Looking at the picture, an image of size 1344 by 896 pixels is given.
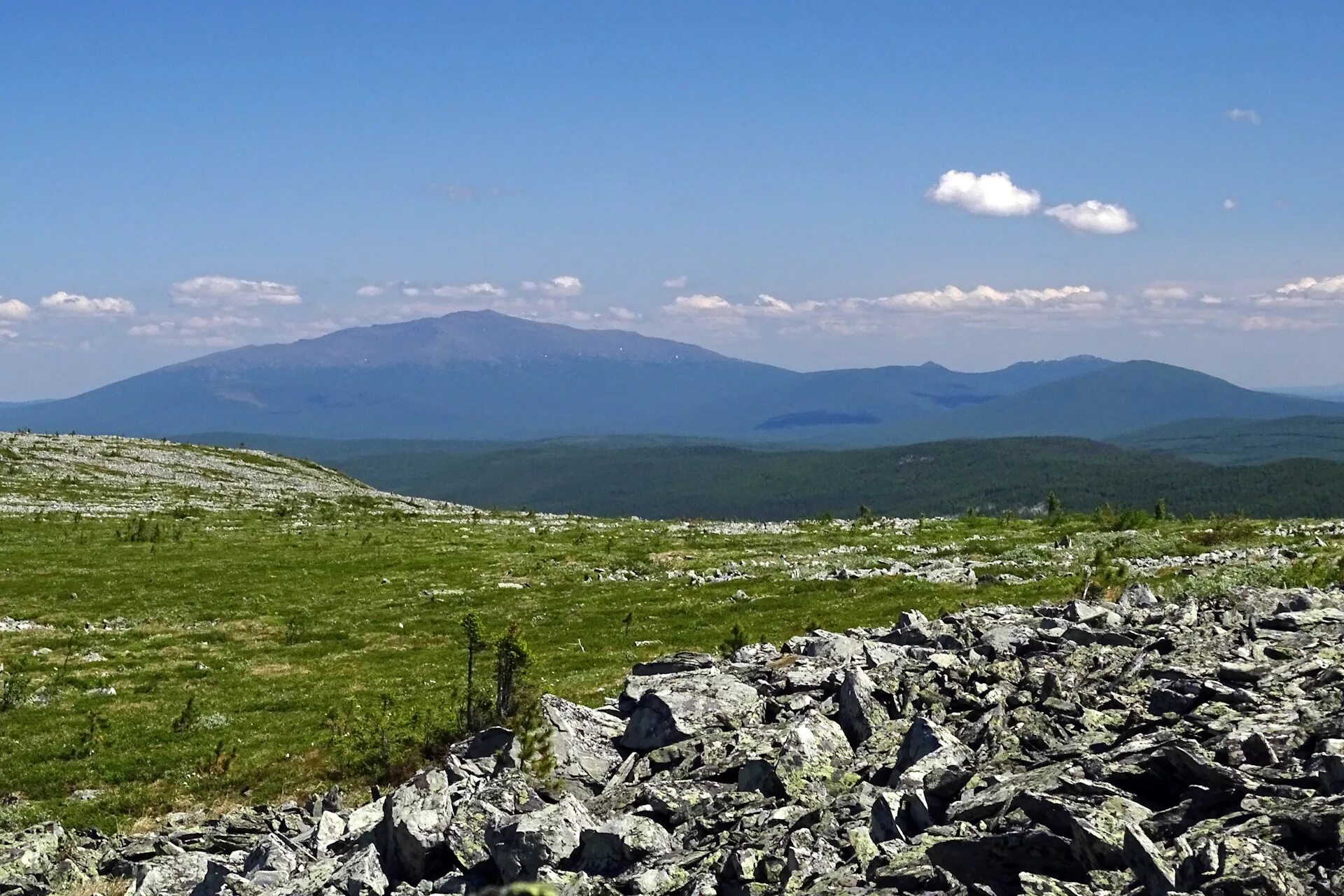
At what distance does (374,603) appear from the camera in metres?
→ 42.1

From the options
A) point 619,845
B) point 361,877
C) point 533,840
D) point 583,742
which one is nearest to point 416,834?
point 361,877

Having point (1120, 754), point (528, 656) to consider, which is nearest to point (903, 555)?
point (528, 656)

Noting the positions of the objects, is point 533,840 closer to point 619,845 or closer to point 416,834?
point 619,845

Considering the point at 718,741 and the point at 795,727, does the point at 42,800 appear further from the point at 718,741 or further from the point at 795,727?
the point at 795,727

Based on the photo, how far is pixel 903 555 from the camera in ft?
161

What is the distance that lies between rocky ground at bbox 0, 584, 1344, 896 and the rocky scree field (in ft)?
2.41

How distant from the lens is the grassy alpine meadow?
2422cm

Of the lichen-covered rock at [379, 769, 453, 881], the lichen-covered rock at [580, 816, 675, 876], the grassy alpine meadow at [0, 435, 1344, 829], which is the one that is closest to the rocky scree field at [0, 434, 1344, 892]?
the grassy alpine meadow at [0, 435, 1344, 829]

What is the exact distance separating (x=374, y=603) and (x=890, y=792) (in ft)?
108

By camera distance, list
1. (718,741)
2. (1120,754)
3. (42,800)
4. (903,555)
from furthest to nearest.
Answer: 1. (903,555)
2. (42,800)
3. (718,741)
4. (1120,754)

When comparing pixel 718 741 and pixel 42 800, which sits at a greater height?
pixel 718 741

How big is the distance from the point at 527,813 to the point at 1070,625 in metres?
13.0

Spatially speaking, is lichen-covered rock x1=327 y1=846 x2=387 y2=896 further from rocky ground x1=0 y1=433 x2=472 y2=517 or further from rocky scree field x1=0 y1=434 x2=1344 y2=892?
rocky ground x1=0 y1=433 x2=472 y2=517

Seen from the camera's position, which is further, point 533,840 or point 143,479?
point 143,479
